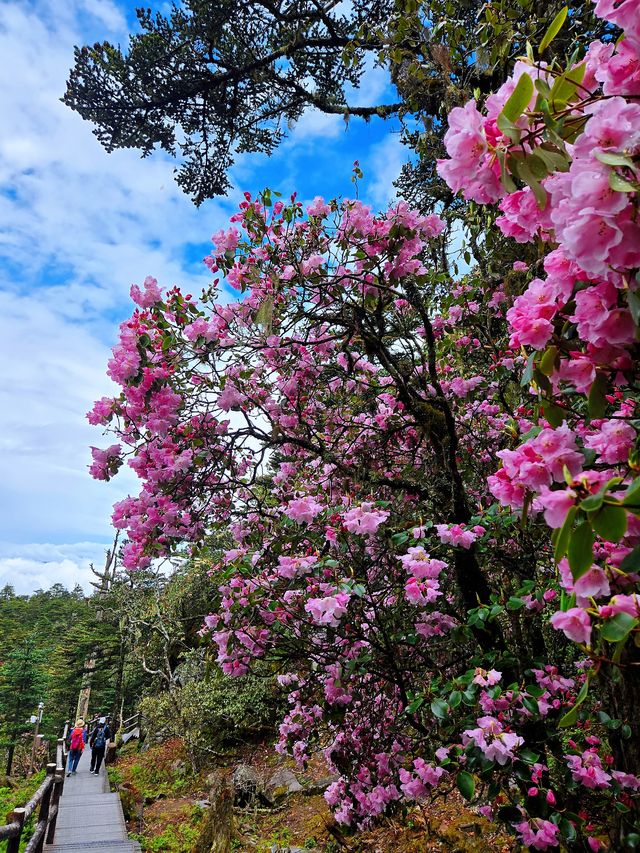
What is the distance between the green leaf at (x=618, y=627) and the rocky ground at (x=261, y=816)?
288 centimetres

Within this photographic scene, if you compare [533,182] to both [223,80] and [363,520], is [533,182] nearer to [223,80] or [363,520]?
[363,520]

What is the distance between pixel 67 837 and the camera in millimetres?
7332

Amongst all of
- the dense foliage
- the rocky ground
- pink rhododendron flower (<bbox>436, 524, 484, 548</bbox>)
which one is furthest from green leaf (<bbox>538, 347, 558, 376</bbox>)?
the rocky ground

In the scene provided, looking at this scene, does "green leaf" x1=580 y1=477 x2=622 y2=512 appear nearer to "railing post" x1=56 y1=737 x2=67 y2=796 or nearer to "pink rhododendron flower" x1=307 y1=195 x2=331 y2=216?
"pink rhododendron flower" x1=307 y1=195 x2=331 y2=216

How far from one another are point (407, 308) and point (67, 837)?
878cm

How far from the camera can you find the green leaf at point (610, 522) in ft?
2.05

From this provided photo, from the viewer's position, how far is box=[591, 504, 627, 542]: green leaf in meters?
0.63

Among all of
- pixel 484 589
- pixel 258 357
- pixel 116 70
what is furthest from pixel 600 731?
pixel 116 70

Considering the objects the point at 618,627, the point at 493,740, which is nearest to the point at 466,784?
the point at 493,740

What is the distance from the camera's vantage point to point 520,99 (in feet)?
2.45

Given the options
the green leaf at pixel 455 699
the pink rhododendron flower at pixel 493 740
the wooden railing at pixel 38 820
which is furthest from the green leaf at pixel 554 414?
the wooden railing at pixel 38 820

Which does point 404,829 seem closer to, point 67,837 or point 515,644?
point 515,644

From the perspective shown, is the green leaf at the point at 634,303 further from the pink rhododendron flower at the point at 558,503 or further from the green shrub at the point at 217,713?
the green shrub at the point at 217,713

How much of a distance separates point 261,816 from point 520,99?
9.49 metres
